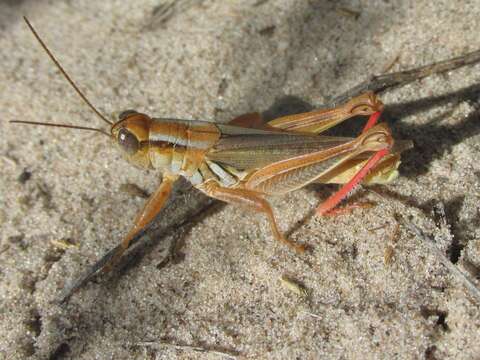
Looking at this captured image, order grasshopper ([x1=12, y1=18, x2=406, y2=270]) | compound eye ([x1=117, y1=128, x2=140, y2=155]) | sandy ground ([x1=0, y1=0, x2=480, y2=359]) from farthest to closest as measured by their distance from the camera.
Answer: compound eye ([x1=117, y1=128, x2=140, y2=155]) < grasshopper ([x1=12, y1=18, x2=406, y2=270]) < sandy ground ([x1=0, y1=0, x2=480, y2=359])

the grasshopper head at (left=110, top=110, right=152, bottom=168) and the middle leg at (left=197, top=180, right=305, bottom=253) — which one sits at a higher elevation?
the grasshopper head at (left=110, top=110, right=152, bottom=168)

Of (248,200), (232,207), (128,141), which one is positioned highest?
(128,141)

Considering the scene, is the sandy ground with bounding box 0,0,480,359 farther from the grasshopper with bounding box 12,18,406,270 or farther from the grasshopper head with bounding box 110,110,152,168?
the grasshopper head with bounding box 110,110,152,168

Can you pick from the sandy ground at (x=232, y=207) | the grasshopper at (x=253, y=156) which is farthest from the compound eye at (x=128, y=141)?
the sandy ground at (x=232, y=207)

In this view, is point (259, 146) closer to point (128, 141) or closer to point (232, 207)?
point (232, 207)

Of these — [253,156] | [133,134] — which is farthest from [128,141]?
[253,156]

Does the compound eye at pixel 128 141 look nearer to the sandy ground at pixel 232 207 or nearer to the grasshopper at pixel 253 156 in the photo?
the grasshopper at pixel 253 156

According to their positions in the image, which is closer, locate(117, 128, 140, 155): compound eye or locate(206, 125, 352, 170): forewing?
locate(206, 125, 352, 170): forewing

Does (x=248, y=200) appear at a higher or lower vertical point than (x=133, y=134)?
lower

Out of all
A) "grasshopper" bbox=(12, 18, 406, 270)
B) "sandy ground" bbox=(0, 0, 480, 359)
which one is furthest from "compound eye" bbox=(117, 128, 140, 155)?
"sandy ground" bbox=(0, 0, 480, 359)
